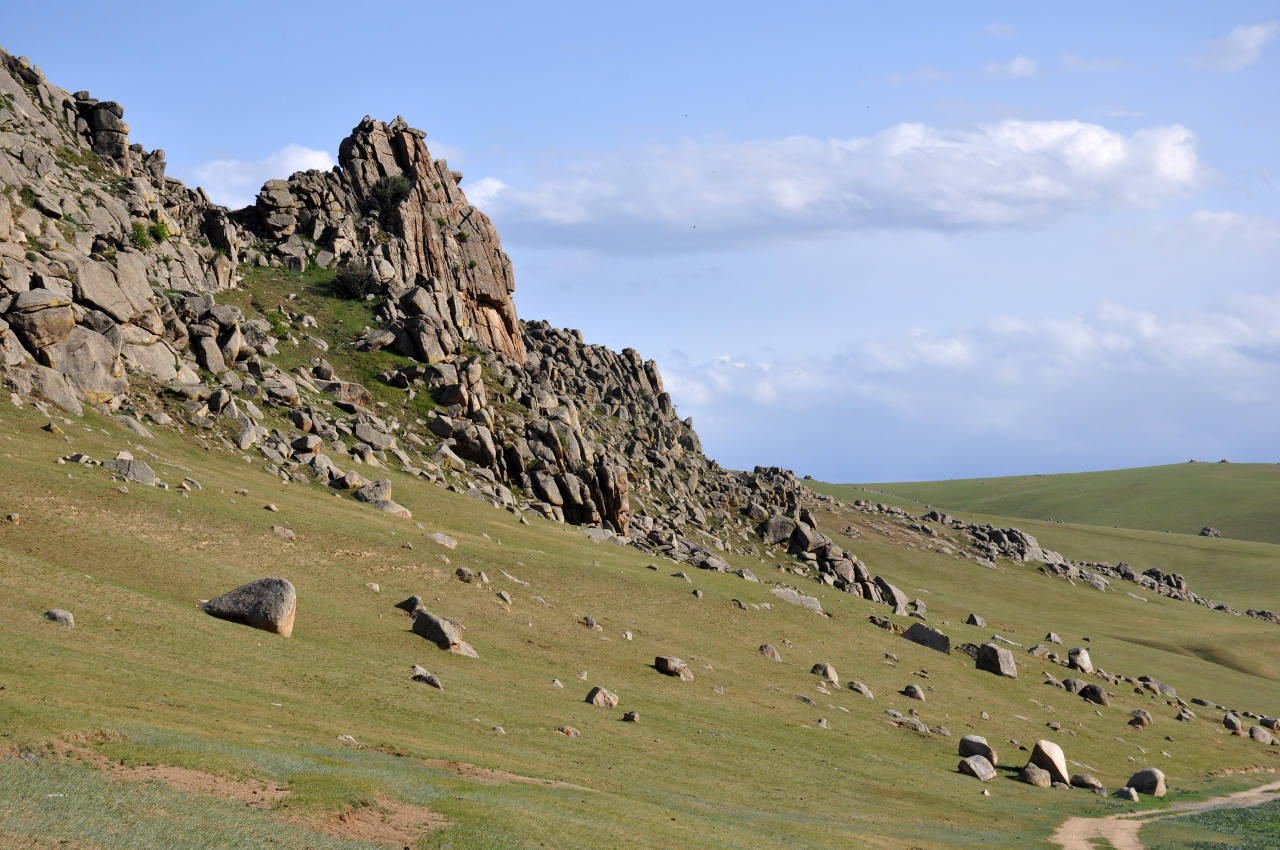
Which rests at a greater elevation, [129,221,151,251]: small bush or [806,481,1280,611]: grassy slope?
[129,221,151,251]: small bush

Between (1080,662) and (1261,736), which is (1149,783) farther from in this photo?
(1080,662)

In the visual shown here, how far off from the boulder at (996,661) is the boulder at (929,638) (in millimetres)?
2848

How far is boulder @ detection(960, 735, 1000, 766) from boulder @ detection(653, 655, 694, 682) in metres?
13.3

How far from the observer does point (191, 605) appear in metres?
34.2

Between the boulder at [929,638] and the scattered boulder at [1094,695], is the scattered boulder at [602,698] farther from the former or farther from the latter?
the scattered boulder at [1094,695]

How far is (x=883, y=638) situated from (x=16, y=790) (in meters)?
61.2

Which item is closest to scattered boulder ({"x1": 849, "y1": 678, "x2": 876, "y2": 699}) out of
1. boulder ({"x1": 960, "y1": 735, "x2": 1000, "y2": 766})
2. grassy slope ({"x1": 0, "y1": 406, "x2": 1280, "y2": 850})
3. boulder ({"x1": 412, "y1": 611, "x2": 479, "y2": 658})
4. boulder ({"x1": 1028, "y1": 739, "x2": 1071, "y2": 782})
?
grassy slope ({"x1": 0, "y1": 406, "x2": 1280, "y2": 850})

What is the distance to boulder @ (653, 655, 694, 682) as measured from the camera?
150 feet

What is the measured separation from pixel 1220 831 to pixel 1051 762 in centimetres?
967

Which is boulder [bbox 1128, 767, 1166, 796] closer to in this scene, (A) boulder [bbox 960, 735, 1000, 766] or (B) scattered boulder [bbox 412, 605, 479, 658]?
(A) boulder [bbox 960, 735, 1000, 766]

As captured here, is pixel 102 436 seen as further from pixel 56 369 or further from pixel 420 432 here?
pixel 420 432

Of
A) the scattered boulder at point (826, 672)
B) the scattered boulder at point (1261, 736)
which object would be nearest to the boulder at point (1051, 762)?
the scattered boulder at point (826, 672)

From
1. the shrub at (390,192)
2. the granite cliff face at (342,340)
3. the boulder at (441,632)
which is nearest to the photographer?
the boulder at (441,632)

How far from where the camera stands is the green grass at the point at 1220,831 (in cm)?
3181
